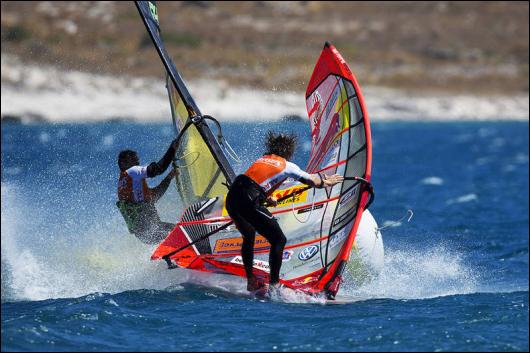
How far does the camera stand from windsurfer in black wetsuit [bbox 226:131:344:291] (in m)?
8.78

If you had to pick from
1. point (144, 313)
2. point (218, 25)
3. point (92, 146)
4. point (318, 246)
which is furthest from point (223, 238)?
point (218, 25)

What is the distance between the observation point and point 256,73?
54.7 m

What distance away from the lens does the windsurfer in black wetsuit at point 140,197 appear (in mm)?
9992

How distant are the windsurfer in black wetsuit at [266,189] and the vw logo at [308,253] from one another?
58cm

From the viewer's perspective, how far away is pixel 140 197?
10148 millimetres

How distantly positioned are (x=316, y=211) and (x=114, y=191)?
4.77m

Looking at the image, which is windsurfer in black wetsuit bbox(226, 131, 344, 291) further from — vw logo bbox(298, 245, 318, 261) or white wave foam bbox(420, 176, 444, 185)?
white wave foam bbox(420, 176, 444, 185)

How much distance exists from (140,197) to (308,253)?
2033mm

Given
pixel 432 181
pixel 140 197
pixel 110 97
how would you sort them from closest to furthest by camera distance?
pixel 140 197 → pixel 432 181 → pixel 110 97

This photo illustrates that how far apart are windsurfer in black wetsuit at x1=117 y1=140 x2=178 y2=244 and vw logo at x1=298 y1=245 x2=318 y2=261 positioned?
1741 millimetres

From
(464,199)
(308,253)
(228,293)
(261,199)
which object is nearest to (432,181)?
(464,199)

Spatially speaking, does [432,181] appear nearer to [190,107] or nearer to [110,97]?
[190,107]

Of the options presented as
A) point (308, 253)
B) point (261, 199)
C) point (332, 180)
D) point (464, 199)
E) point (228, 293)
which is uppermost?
→ point (332, 180)

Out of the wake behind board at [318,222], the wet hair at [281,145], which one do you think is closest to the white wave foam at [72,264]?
the wake behind board at [318,222]
